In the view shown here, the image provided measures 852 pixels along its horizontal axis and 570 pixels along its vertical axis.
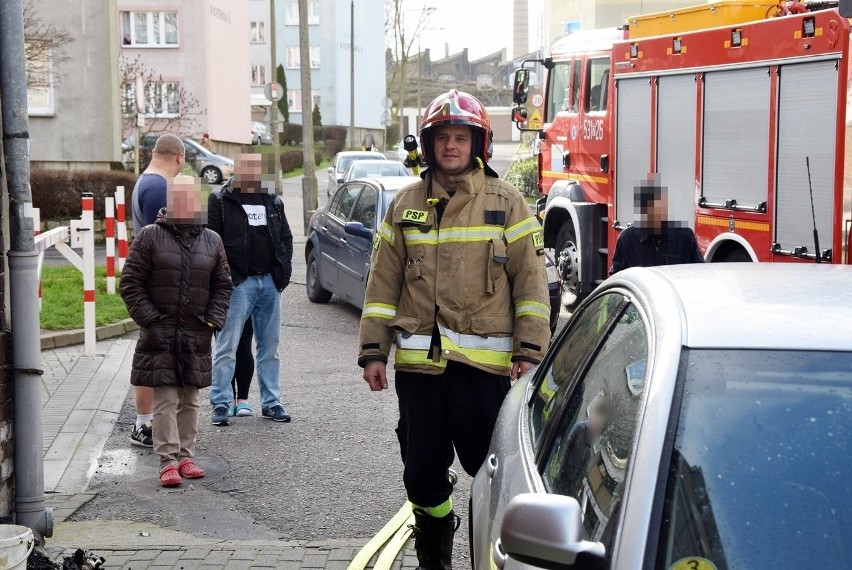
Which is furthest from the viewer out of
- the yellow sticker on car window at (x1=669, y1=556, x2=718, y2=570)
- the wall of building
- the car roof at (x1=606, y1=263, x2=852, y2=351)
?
the wall of building

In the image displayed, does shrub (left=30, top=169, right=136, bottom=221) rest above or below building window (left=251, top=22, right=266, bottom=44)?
below

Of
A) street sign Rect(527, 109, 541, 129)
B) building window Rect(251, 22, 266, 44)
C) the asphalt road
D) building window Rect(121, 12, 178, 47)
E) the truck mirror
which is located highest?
building window Rect(251, 22, 266, 44)

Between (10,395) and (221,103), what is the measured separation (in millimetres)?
49033

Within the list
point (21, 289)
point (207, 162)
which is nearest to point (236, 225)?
point (21, 289)

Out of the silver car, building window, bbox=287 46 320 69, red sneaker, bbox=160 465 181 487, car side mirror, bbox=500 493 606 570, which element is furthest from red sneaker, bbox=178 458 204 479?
building window, bbox=287 46 320 69

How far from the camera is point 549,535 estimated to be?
2.49 meters

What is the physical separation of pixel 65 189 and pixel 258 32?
59419mm

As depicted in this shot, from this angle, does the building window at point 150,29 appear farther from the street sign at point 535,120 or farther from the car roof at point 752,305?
the car roof at point 752,305

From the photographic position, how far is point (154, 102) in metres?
43.8

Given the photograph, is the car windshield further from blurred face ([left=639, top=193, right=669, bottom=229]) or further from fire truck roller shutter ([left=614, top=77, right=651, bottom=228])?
fire truck roller shutter ([left=614, top=77, right=651, bottom=228])

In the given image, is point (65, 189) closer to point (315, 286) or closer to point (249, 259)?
A: point (315, 286)

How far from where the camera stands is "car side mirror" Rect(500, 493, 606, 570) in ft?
8.04

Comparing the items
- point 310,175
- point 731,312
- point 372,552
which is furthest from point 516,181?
point 731,312

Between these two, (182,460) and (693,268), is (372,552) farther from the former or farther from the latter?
(693,268)
